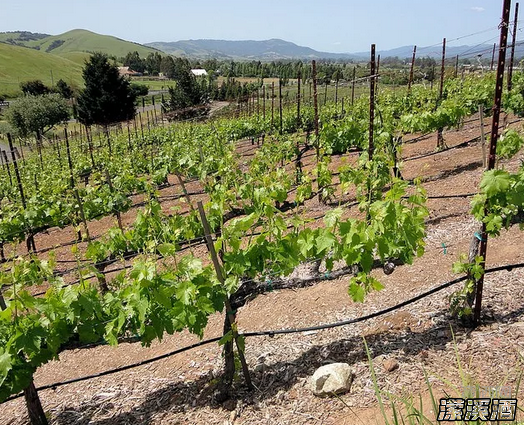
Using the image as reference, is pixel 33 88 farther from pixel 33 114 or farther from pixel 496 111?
pixel 496 111

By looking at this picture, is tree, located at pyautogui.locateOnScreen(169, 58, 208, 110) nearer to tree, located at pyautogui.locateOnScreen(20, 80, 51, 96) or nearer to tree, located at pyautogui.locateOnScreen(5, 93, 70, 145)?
tree, located at pyautogui.locateOnScreen(5, 93, 70, 145)

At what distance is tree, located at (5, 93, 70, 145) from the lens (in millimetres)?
41219

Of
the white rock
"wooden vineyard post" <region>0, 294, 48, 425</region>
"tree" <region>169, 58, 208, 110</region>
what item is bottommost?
"wooden vineyard post" <region>0, 294, 48, 425</region>

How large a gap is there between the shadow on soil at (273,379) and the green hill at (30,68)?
3313 inches

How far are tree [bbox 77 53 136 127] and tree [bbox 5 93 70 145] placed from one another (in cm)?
230

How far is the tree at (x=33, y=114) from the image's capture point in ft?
135

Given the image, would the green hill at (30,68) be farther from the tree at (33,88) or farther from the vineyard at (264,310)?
the vineyard at (264,310)

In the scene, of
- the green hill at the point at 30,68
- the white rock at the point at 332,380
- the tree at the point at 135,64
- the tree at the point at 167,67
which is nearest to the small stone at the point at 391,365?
the white rock at the point at 332,380

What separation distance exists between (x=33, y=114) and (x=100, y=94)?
266 inches

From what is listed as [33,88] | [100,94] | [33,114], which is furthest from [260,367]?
[33,88]

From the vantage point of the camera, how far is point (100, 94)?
41594 mm

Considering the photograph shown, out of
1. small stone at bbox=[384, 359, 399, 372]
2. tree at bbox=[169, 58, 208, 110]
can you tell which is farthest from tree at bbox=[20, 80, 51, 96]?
small stone at bbox=[384, 359, 399, 372]

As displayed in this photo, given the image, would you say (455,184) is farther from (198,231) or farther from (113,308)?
(113,308)

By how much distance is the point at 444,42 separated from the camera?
12.3 meters
